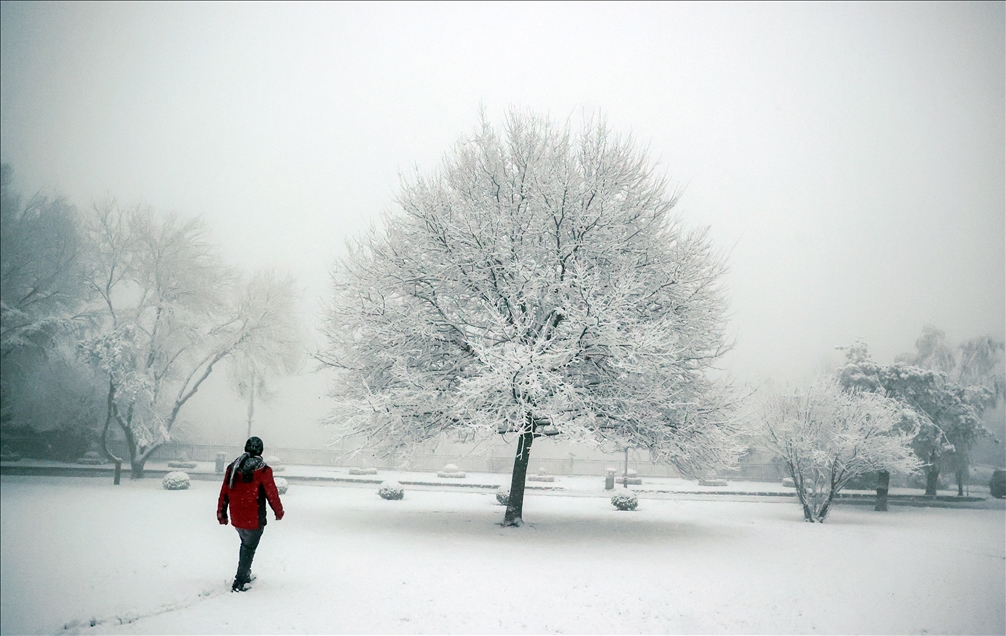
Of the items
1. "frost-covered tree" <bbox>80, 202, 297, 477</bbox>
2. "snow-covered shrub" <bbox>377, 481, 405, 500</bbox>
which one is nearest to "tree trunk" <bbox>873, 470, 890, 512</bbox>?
"snow-covered shrub" <bbox>377, 481, 405, 500</bbox>

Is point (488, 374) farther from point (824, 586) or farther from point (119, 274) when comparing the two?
point (119, 274)

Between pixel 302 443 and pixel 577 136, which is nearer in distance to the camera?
pixel 577 136

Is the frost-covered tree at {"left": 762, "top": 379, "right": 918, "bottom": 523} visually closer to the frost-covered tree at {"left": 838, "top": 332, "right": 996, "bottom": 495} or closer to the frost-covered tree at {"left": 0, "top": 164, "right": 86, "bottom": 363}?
the frost-covered tree at {"left": 838, "top": 332, "right": 996, "bottom": 495}

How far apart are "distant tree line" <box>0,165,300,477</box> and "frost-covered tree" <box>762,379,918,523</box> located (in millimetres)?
24784

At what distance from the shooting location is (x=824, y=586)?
10109 mm

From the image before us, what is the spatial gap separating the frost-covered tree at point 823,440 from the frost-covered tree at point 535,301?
5.87m

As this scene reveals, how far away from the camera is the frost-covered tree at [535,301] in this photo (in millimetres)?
13594

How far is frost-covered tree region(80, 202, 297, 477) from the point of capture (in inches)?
1154

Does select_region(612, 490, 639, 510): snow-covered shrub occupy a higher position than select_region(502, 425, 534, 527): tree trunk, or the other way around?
select_region(502, 425, 534, 527): tree trunk

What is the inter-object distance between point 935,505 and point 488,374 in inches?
1125

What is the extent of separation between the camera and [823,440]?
19.9m

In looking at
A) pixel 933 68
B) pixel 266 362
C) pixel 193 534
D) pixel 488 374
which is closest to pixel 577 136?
pixel 488 374

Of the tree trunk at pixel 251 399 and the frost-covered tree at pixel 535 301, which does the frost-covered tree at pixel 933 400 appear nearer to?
the frost-covered tree at pixel 535 301

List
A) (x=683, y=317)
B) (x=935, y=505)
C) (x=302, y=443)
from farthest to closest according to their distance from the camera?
(x=302, y=443)
(x=935, y=505)
(x=683, y=317)
